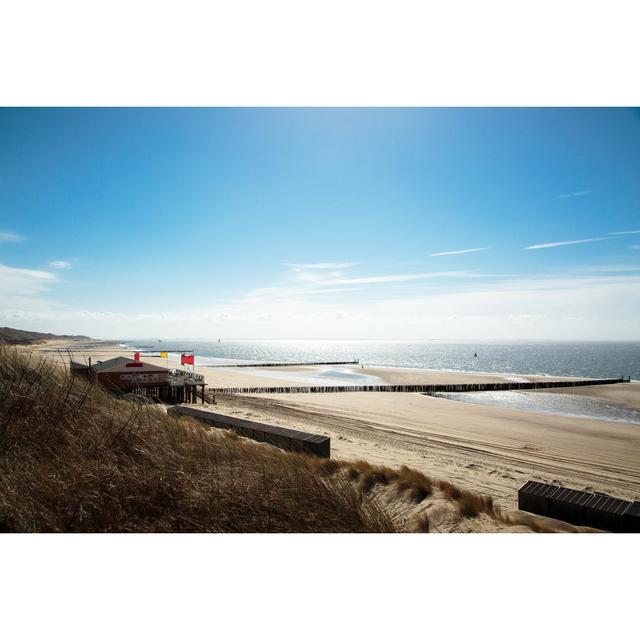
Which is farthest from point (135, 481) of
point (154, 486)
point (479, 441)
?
point (479, 441)

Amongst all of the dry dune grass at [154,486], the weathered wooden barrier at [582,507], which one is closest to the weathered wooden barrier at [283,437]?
the dry dune grass at [154,486]

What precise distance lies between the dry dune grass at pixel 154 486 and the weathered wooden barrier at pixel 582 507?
22 centimetres

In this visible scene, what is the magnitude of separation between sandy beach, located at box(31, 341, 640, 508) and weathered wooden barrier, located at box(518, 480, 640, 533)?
67 centimetres

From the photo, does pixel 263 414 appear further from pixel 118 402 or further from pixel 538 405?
pixel 538 405

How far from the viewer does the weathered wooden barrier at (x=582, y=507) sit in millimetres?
3971

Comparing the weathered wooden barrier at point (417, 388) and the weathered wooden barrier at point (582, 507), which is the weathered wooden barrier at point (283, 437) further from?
the weathered wooden barrier at point (417, 388)

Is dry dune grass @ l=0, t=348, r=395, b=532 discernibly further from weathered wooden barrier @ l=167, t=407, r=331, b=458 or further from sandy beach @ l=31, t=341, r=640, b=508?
weathered wooden barrier @ l=167, t=407, r=331, b=458

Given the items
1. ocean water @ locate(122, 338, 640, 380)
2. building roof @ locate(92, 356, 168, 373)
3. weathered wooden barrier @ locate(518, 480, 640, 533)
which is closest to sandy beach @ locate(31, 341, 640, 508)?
weathered wooden barrier @ locate(518, 480, 640, 533)

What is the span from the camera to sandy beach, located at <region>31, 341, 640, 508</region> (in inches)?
288

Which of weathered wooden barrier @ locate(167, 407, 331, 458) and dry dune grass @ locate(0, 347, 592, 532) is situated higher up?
dry dune grass @ locate(0, 347, 592, 532)

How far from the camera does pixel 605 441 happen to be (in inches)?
456

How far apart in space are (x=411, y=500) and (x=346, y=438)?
5.78m

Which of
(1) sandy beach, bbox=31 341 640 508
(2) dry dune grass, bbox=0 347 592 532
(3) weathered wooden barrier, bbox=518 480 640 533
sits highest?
(2) dry dune grass, bbox=0 347 592 532
